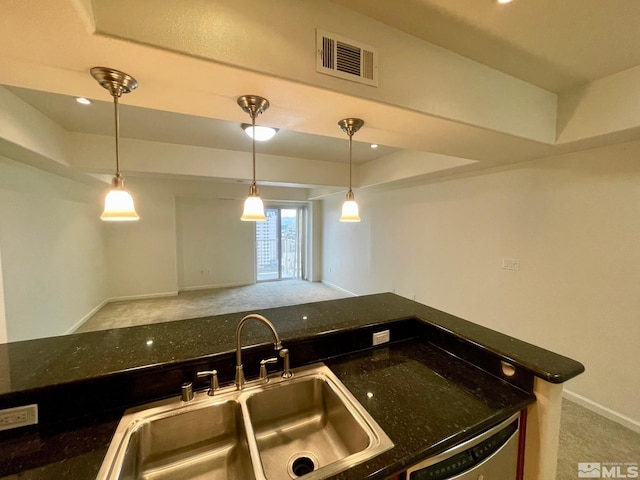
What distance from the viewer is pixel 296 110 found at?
1.37 metres

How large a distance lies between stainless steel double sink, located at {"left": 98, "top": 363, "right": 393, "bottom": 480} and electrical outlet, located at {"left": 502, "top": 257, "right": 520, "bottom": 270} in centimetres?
247

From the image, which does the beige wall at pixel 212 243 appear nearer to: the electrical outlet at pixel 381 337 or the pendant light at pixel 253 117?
the pendant light at pixel 253 117

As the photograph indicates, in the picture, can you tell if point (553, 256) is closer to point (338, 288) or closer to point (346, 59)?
point (346, 59)

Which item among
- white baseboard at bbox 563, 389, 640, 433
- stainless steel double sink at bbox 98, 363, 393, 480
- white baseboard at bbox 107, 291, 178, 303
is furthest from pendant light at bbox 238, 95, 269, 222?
white baseboard at bbox 107, 291, 178, 303

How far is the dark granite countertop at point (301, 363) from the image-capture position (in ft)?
2.66

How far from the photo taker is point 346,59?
3.74 ft

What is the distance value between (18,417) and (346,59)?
72.7 inches

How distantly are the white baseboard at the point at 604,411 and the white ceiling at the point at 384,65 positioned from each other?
6.95 feet

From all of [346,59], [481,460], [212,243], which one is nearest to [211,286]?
[212,243]

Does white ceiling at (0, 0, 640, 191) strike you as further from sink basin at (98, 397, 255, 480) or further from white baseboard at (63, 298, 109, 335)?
white baseboard at (63, 298, 109, 335)

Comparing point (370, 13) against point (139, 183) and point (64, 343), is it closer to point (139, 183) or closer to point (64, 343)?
point (64, 343)

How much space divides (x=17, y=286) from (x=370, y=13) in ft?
13.2

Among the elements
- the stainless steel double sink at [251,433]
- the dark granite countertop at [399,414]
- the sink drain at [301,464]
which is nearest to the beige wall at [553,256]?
the dark granite countertop at [399,414]

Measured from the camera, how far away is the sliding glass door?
6.70 metres
